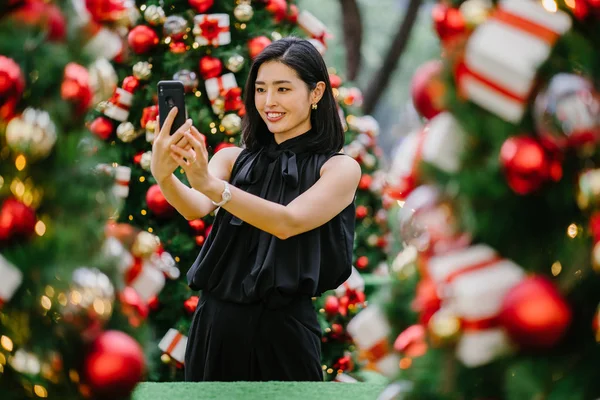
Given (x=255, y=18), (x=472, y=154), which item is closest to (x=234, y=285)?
(x=472, y=154)

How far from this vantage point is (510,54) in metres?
0.87

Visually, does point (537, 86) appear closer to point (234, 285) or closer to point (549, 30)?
point (549, 30)

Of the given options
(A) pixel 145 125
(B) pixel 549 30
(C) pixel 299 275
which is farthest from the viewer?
(A) pixel 145 125

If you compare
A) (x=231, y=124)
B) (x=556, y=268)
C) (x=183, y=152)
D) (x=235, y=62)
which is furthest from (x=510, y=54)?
(x=235, y=62)

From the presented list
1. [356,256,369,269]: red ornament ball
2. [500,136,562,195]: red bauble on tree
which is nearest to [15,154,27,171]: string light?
[500,136,562,195]: red bauble on tree

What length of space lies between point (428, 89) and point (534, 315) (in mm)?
316

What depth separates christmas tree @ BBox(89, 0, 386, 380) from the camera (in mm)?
3527

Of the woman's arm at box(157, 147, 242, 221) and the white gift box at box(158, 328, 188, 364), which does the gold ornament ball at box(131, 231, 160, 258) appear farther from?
the white gift box at box(158, 328, 188, 364)

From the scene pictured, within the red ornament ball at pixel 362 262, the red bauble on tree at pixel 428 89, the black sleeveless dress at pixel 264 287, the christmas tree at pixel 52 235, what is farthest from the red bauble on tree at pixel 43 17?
the red ornament ball at pixel 362 262

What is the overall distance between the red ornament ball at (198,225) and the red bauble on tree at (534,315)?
9.02 feet

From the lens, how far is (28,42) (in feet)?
3.16

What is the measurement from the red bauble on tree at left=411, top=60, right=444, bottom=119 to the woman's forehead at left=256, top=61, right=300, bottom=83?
4.43 ft

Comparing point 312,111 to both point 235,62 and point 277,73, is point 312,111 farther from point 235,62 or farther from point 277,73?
point 235,62

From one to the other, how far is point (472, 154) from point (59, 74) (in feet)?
1.70
